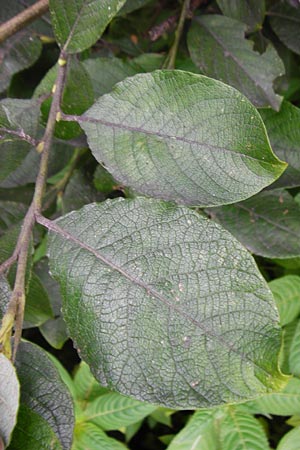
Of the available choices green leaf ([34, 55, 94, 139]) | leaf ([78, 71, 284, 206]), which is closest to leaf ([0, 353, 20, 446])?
leaf ([78, 71, 284, 206])

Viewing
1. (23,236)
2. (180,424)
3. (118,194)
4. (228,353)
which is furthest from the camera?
(180,424)

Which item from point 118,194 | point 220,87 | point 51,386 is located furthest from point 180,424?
point 220,87

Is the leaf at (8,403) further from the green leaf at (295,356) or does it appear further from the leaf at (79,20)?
the green leaf at (295,356)

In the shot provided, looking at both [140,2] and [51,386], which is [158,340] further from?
[140,2]

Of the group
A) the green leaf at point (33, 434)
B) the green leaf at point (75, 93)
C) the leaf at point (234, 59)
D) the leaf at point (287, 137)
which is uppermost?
the leaf at point (234, 59)

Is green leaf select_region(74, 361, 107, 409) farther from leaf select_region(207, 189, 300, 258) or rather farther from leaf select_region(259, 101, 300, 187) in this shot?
leaf select_region(259, 101, 300, 187)

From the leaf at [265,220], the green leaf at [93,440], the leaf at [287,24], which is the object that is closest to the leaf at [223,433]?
the green leaf at [93,440]
